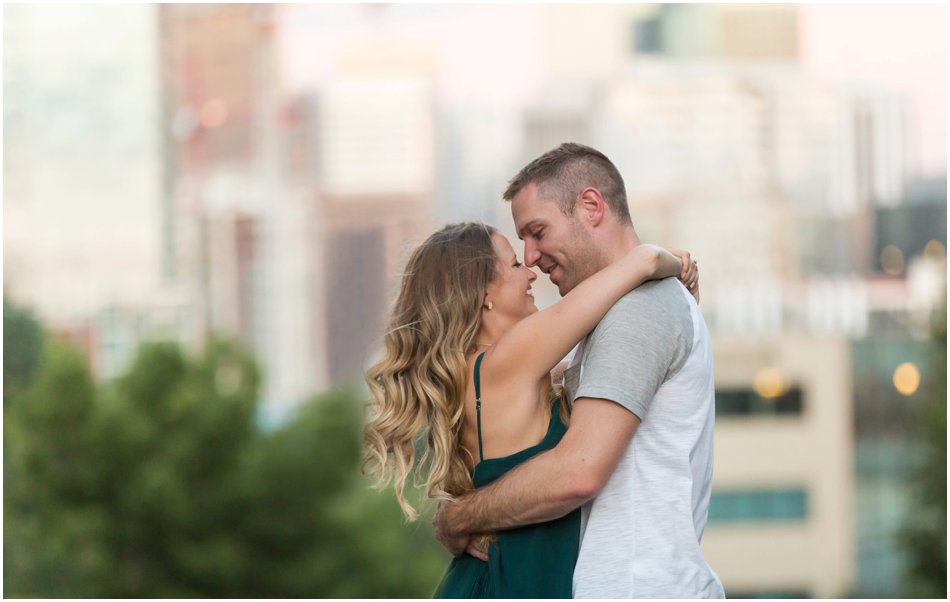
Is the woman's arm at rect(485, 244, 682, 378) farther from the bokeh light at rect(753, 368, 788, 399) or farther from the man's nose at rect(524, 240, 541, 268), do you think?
the bokeh light at rect(753, 368, 788, 399)

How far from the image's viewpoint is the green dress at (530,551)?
2.39m

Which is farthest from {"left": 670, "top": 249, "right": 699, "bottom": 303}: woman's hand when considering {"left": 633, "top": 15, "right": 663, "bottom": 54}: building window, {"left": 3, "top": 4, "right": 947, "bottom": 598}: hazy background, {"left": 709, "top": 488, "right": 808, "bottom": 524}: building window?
{"left": 633, "top": 15, "right": 663, "bottom": 54}: building window

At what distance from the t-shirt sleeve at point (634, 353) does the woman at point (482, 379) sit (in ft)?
0.14

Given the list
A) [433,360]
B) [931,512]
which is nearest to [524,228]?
[433,360]

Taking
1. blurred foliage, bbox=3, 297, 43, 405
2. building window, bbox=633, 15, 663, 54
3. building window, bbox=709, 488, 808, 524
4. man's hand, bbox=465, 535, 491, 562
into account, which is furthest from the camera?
building window, bbox=633, 15, 663, 54

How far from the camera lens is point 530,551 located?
240cm

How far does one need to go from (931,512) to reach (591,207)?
20.1 meters

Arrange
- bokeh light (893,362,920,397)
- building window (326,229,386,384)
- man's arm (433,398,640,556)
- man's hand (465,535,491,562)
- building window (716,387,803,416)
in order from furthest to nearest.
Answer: building window (326,229,386,384) < bokeh light (893,362,920,397) < building window (716,387,803,416) < man's hand (465,535,491,562) < man's arm (433,398,640,556)

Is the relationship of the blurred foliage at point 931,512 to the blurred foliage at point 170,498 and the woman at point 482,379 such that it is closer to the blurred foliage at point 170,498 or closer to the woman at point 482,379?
the blurred foliage at point 170,498

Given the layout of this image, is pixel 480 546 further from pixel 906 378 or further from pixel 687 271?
pixel 906 378

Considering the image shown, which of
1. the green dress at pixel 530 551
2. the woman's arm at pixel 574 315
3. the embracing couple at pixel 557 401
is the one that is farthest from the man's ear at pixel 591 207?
the green dress at pixel 530 551

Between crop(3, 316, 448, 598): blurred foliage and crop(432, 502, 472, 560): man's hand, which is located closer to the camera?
crop(432, 502, 472, 560): man's hand

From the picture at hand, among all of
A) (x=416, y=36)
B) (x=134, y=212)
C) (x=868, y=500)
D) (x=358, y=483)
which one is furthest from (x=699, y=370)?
(x=416, y=36)

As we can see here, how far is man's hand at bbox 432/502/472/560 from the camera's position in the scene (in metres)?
2.48
